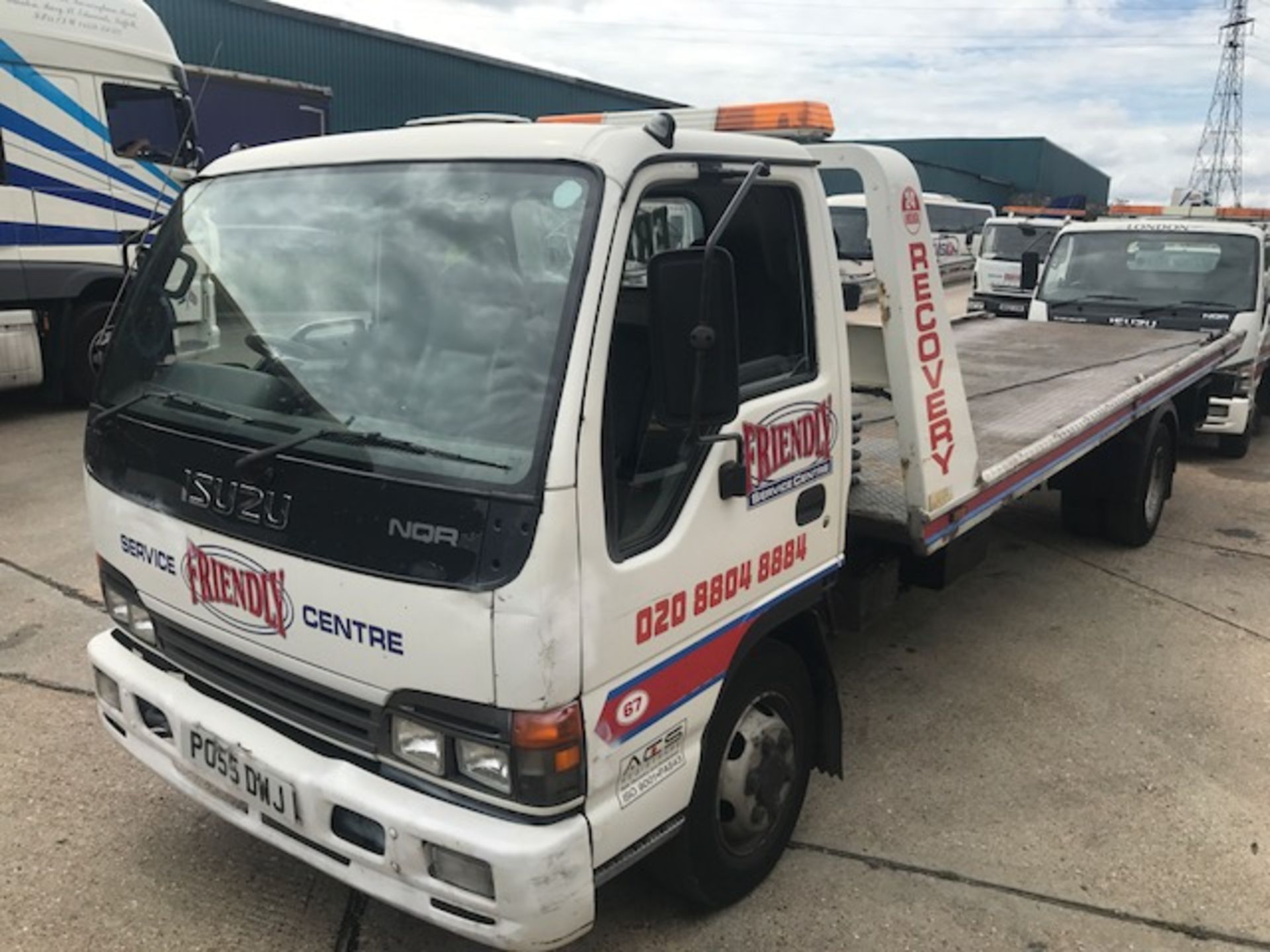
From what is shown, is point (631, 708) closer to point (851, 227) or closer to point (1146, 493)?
point (1146, 493)

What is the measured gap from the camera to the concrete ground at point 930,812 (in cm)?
283

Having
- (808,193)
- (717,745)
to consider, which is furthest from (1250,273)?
(717,745)

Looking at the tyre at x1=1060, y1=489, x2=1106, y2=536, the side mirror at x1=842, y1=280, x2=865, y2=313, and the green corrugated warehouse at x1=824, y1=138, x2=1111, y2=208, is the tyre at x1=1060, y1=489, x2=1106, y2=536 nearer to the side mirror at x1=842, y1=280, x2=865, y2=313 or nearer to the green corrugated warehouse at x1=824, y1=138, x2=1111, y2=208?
the side mirror at x1=842, y1=280, x2=865, y2=313

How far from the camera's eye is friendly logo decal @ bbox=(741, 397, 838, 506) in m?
2.58

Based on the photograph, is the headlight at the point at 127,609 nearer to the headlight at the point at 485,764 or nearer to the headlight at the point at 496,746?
the headlight at the point at 496,746

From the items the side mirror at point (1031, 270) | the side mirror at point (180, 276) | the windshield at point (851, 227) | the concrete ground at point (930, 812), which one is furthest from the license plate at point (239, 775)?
the side mirror at point (1031, 270)

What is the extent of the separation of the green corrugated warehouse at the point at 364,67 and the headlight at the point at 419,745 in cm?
1234

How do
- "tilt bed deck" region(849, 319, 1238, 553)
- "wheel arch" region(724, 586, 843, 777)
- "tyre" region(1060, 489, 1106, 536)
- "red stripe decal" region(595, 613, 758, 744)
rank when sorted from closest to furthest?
1. "red stripe decal" region(595, 613, 758, 744)
2. "wheel arch" region(724, 586, 843, 777)
3. "tilt bed deck" region(849, 319, 1238, 553)
4. "tyre" region(1060, 489, 1106, 536)

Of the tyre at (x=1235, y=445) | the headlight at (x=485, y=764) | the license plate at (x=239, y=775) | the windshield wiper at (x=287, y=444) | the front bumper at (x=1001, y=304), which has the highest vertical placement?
the windshield wiper at (x=287, y=444)

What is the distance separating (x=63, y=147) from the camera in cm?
848

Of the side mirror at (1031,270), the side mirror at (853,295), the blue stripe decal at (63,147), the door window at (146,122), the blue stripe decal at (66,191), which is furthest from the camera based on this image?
the door window at (146,122)

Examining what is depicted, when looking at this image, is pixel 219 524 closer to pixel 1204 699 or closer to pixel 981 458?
pixel 981 458

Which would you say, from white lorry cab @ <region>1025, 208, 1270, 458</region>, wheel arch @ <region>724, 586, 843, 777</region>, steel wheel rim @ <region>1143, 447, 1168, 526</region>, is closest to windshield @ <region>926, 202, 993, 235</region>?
white lorry cab @ <region>1025, 208, 1270, 458</region>

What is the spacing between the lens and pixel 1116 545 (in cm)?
624
